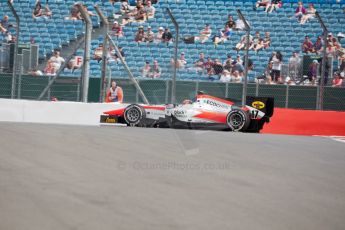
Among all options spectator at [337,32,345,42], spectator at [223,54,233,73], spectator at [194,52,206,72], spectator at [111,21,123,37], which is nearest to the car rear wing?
spectator at [194,52,206,72]

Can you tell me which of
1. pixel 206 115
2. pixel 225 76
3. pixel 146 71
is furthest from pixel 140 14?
pixel 206 115

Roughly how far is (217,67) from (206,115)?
153 inches

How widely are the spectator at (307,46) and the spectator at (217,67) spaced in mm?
2866

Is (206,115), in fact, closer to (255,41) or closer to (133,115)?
(133,115)

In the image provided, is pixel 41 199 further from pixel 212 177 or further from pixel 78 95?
pixel 78 95

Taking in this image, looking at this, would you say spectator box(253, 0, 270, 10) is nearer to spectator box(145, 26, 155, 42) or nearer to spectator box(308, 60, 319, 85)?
spectator box(145, 26, 155, 42)

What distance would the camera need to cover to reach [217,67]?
1797 cm

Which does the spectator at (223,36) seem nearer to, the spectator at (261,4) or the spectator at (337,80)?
the spectator at (261,4)

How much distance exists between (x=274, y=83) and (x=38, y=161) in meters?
10.1

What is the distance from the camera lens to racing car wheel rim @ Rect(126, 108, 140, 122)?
47.7ft

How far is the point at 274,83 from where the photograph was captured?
16.5m

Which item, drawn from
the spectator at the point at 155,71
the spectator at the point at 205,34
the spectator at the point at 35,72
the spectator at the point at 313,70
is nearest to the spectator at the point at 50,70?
the spectator at the point at 35,72

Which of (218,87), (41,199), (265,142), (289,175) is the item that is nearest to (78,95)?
(218,87)

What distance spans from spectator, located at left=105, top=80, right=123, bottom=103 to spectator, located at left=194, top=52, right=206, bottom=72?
222 centimetres
